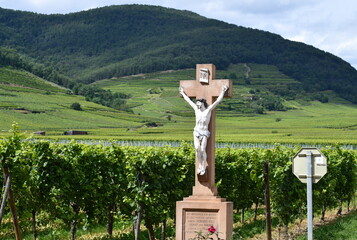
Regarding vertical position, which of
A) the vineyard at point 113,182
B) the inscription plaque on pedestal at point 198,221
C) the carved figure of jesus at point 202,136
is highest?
the carved figure of jesus at point 202,136

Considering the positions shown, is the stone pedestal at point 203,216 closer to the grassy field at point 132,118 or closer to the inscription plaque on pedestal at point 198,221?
the inscription plaque on pedestal at point 198,221

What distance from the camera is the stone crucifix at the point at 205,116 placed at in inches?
557

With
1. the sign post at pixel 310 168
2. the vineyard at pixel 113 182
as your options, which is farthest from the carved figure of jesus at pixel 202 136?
the sign post at pixel 310 168

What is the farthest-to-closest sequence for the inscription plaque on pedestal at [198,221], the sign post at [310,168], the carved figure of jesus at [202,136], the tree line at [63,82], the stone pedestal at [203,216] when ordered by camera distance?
the tree line at [63,82]
the carved figure of jesus at [202,136]
the inscription plaque on pedestal at [198,221]
the stone pedestal at [203,216]
the sign post at [310,168]

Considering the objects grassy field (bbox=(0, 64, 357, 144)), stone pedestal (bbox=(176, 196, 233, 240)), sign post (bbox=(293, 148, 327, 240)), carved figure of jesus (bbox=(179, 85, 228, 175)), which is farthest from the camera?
grassy field (bbox=(0, 64, 357, 144))

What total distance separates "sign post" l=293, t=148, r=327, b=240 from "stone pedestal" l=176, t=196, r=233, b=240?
239 cm

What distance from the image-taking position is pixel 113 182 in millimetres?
16781

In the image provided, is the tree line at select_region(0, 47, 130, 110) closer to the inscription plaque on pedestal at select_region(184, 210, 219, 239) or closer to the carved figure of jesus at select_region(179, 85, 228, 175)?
the carved figure of jesus at select_region(179, 85, 228, 175)

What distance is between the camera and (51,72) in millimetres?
191750

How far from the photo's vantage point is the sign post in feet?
38.1

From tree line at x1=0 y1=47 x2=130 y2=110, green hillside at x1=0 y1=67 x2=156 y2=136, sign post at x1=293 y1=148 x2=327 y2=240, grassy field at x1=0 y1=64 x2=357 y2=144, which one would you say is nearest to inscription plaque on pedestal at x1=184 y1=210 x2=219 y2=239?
sign post at x1=293 y1=148 x2=327 y2=240

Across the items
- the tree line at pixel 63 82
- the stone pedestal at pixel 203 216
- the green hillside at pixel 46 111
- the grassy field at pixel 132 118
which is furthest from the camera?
the tree line at pixel 63 82

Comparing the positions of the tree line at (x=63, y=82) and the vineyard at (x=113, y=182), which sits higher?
the tree line at (x=63, y=82)

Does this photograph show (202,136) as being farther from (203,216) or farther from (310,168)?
(310,168)
